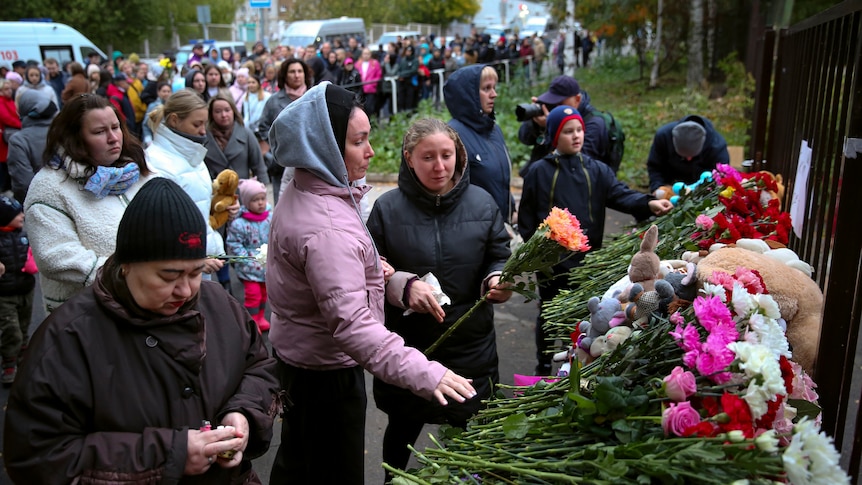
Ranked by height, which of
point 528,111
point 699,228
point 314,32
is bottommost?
point 699,228

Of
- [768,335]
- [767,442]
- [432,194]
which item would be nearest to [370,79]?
[432,194]

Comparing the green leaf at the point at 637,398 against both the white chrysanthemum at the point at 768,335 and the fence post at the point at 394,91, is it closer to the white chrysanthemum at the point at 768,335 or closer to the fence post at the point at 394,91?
the white chrysanthemum at the point at 768,335

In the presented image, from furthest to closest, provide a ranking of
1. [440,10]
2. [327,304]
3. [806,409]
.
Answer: [440,10]
[327,304]
[806,409]

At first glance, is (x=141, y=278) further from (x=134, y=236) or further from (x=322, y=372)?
(x=322, y=372)

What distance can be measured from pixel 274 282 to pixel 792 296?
1.87m

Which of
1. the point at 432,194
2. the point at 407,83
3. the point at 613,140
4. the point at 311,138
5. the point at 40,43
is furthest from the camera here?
the point at 40,43

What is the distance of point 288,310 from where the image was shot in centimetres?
272

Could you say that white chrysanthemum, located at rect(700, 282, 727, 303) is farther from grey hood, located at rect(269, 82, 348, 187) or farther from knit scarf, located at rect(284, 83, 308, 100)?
knit scarf, located at rect(284, 83, 308, 100)

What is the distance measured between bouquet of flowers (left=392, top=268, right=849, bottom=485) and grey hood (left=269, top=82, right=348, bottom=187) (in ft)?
3.41

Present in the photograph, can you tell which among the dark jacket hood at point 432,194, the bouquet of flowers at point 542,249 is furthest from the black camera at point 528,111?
the bouquet of flowers at point 542,249

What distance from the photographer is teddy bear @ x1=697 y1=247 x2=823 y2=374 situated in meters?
2.51

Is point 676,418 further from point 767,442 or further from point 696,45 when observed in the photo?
point 696,45

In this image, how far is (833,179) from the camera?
2.79m

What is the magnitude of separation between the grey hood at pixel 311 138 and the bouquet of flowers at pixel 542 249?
0.88m
